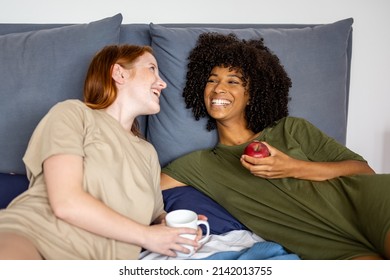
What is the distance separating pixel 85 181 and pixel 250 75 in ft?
2.66

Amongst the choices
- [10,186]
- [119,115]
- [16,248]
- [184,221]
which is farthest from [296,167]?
[10,186]

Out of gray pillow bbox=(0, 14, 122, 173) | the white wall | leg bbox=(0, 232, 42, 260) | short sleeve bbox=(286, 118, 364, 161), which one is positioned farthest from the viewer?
the white wall

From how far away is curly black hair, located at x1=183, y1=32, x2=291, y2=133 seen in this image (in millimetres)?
1572

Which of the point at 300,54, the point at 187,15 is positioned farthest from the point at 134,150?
the point at 187,15

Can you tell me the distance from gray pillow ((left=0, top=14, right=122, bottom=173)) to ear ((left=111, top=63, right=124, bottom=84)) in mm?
375

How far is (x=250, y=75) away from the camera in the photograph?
1.59 m

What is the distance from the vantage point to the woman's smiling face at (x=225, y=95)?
4.88 ft

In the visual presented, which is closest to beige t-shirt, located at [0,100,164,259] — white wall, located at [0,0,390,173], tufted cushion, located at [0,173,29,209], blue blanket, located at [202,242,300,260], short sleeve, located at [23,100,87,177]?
short sleeve, located at [23,100,87,177]

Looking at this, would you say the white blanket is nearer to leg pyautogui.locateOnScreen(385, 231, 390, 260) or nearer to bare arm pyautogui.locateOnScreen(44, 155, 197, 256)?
bare arm pyautogui.locateOnScreen(44, 155, 197, 256)

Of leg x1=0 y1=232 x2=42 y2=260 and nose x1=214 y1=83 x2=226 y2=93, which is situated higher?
nose x1=214 y1=83 x2=226 y2=93

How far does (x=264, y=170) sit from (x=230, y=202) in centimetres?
19

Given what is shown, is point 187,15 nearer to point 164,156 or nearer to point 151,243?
point 164,156

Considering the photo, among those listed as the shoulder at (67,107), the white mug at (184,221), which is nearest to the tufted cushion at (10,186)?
the shoulder at (67,107)
